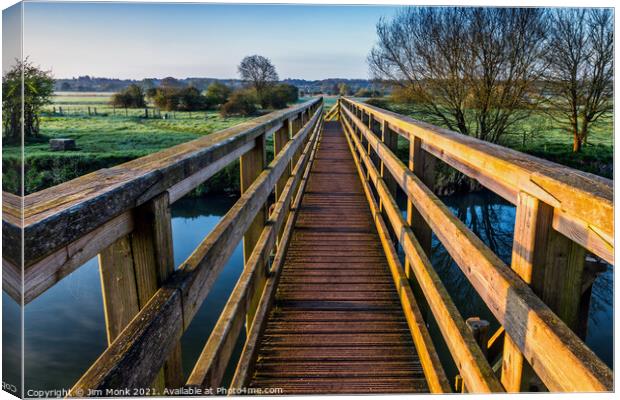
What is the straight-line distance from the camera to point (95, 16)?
6.41 ft

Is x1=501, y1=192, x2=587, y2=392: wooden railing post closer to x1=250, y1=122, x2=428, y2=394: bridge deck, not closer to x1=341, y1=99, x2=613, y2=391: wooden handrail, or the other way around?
x1=341, y1=99, x2=613, y2=391: wooden handrail

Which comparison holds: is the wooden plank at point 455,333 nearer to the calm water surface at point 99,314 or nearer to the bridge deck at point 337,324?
the bridge deck at point 337,324

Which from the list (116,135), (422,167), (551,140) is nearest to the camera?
(422,167)

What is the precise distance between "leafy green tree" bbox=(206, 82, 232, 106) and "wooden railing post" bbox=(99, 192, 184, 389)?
1201 inches

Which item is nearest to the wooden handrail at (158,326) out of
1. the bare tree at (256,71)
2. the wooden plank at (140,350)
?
the wooden plank at (140,350)

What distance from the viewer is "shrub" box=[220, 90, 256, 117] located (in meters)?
28.3

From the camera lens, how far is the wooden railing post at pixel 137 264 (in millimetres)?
964

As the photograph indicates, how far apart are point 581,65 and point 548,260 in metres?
7.32

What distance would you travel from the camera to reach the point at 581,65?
6938 mm

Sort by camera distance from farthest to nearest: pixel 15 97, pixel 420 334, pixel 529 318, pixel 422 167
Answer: pixel 422 167, pixel 420 334, pixel 15 97, pixel 529 318

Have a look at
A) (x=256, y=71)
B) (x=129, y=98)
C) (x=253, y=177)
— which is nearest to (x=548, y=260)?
(x=253, y=177)

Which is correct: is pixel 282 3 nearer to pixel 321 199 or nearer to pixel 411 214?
pixel 411 214

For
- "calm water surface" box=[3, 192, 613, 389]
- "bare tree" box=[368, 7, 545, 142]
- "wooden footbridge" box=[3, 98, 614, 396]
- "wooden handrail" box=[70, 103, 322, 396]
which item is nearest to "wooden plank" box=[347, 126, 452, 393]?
"wooden footbridge" box=[3, 98, 614, 396]

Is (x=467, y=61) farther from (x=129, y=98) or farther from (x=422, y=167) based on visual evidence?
(x=129, y=98)
